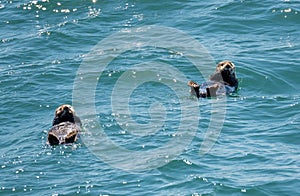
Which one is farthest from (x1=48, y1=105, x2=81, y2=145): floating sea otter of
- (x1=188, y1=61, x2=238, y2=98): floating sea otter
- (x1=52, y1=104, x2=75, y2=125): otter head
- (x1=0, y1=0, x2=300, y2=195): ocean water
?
(x1=188, y1=61, x2=238, y2=98): floating sea otter

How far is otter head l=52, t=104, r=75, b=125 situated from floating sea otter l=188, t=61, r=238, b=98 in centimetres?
276

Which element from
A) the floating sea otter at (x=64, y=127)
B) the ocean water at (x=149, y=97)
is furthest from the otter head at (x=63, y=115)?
the ocean water at (x=149, y=97)

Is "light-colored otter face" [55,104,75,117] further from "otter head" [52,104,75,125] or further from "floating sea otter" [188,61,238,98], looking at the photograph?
"floating sea otter" [188,61,238,98]

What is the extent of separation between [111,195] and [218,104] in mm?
4940

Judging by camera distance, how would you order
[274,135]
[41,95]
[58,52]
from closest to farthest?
[274,135], [41,95], [58,52]

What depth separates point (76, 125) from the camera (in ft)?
52.2

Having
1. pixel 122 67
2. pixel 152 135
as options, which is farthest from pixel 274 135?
pixel 122 67

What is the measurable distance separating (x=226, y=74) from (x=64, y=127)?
14.7 ft

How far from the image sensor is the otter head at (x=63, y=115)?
631 inches

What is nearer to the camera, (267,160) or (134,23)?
(267,160)

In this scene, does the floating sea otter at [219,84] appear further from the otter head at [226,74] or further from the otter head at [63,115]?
the otter head at [63,115]

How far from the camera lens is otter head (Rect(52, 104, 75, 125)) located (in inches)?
631

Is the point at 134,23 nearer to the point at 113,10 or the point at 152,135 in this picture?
the point at 113,10

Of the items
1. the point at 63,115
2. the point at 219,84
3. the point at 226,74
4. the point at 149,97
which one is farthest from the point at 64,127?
the point at 226,74
